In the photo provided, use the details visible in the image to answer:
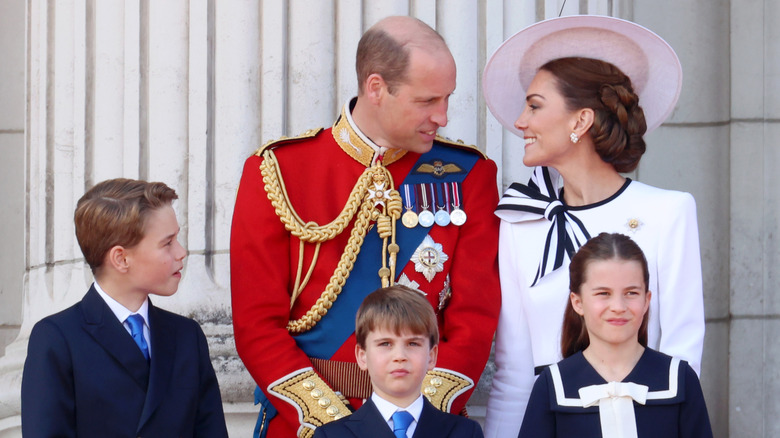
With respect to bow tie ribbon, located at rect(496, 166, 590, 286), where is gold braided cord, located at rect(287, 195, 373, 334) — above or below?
below

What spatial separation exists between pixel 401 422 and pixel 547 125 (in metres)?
1.10

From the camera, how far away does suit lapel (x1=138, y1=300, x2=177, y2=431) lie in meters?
3.33

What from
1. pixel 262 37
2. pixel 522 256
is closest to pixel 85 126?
pixel 262 37

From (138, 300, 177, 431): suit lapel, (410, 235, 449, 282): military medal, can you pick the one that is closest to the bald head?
(410, 235, 449, 282): military medal

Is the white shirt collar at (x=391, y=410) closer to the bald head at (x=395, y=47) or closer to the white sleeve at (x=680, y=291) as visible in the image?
the white sleeve at (x=680, y=291)

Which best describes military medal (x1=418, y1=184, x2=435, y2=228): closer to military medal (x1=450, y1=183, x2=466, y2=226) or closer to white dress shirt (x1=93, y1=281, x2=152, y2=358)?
military medal (x1=450, y1=183, x2=466, y2=226)

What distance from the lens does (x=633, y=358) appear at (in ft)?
11.0

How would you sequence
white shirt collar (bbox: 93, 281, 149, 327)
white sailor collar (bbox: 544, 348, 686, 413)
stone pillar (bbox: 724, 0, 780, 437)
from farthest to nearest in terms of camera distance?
1. stone pillar (bbox: 724, 0, 780, 437)
2. white shirt collar (bbox: 93, 281, 149, 327)
3. white sailor collar (bbox: 544, 348, 686, 413)

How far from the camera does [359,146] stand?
3.84 m

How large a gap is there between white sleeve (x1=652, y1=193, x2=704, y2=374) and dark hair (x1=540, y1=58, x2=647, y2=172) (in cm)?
26

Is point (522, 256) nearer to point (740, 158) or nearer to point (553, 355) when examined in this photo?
point (553, 355)

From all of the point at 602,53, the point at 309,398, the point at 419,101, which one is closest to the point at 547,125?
the point at 602,53

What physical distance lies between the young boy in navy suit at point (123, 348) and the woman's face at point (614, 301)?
3.63 ft

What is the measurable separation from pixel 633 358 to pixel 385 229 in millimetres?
851
